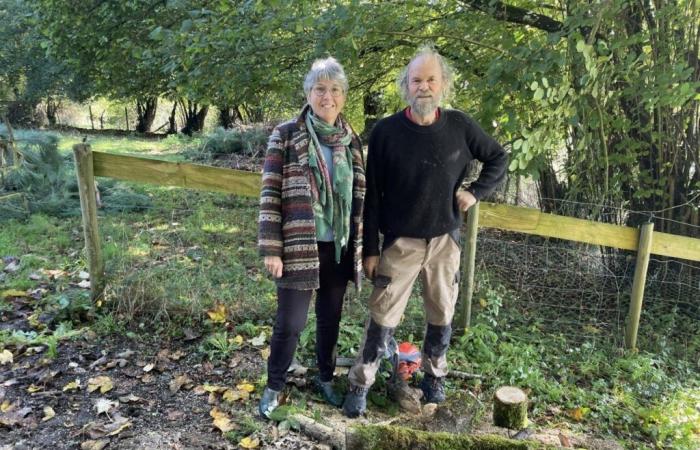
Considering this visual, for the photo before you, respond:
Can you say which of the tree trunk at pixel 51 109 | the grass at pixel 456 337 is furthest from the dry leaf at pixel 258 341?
the tree trunk at pixel 51 109

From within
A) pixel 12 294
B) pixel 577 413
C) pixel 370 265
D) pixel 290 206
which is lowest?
pixel 577 413

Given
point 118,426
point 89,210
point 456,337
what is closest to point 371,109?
point 456,337

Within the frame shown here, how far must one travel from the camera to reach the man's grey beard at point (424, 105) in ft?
8.57

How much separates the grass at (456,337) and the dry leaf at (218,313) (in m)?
0.03

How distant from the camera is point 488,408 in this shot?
3166mm

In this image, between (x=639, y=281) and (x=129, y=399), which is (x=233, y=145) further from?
(x=639, y=281)

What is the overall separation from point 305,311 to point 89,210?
219 cm

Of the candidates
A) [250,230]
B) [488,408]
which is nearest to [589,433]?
[488,408]

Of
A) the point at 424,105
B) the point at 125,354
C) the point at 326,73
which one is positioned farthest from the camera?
the point at 125,354

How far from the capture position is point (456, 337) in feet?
13.2

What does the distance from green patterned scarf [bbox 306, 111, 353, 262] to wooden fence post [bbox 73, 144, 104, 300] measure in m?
2.21

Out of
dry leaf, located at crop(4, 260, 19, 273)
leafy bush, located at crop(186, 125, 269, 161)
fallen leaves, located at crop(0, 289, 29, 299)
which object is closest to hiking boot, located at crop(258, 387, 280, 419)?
fallen leaves, located at crop(0, 289, 29, 299)

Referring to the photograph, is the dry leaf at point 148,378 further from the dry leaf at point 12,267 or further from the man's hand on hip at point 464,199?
the dry leaf at point 12,267

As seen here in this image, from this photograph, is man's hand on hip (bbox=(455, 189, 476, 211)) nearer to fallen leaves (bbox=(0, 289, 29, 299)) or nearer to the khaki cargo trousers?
the khaki cargo trousers
